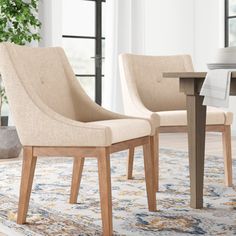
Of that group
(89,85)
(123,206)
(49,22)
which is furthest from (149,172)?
(89,85)

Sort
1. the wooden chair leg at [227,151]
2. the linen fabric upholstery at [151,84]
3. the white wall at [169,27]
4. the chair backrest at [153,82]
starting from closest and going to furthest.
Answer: the wooden chair leg at [227,151] → the linen fabric upholstery at [151,84] → the chair backrest at [153,82] → the white wall at [169,27]

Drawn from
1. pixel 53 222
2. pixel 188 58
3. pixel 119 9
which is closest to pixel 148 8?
pixel 119 9

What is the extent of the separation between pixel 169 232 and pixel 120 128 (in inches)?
19.3

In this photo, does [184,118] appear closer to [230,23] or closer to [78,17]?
[78,17]

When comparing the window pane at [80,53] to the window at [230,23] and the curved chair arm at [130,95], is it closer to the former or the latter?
the window at [230,23]

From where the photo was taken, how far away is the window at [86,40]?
6.46 metres

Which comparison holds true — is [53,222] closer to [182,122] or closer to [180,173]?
[182,122]

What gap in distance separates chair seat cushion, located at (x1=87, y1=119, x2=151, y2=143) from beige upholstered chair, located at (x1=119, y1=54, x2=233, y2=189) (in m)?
0.61

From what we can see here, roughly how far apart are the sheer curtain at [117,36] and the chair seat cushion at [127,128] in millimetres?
3726

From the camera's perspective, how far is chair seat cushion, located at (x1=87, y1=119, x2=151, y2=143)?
2.36 metres

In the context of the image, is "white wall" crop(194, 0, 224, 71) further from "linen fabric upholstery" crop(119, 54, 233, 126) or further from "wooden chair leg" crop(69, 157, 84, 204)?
"wooden chair leg" crop(69, 157, 84, 204)

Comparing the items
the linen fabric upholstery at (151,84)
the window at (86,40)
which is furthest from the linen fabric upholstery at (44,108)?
the window at (86,40)

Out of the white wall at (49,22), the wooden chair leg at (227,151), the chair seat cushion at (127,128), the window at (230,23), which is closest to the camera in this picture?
the chair seat cushion at (127,128)

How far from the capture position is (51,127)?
2.33 meters
